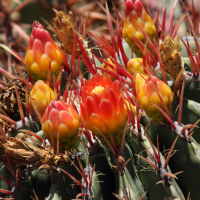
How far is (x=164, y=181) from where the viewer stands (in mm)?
519

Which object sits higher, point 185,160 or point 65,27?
point 65,27

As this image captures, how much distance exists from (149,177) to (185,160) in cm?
9

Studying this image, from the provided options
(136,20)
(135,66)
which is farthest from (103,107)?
(136,20)

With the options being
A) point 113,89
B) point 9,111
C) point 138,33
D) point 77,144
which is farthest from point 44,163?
point 138,33

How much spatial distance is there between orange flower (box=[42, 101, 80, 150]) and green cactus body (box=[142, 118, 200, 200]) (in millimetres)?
196

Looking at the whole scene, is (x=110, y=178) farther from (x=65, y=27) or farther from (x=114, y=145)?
(x=65, y=27)

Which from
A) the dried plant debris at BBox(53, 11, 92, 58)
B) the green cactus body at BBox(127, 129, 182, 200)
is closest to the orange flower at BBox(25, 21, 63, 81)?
the dried plant debris at BBox(53, 11, 92, 58)

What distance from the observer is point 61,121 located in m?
0.54

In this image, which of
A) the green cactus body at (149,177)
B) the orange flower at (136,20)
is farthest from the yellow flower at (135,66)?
the green cactus body at (149,177)

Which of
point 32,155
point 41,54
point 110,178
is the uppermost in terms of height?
point 41,54

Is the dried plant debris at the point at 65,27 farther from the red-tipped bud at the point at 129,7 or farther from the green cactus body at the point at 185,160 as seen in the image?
the green cactus body at the point at 185,160

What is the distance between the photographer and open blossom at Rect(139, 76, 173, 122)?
54 centimetres

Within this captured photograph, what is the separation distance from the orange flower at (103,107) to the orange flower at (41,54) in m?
0.20

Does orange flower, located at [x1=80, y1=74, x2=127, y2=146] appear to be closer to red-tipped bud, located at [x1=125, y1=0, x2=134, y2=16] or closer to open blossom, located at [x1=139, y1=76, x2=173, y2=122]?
open blossom, located at [x1=139, y1=76, x2=173, y2=122]
